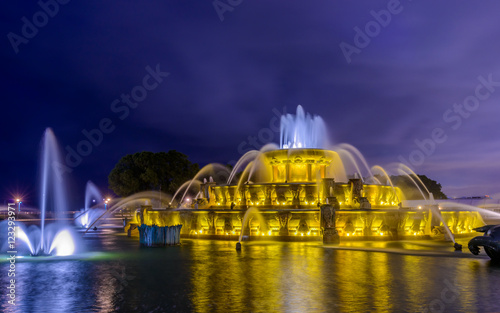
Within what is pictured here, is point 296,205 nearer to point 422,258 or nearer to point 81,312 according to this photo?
point 422,258

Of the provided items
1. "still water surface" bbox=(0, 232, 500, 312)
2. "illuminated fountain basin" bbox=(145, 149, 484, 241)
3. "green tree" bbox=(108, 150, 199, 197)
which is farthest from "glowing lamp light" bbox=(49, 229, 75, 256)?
"green tree" bbox=(108, 150, 199, 197)

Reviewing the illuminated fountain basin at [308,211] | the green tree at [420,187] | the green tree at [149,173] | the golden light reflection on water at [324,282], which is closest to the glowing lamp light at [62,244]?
the golden light reflection on water at [324,282]

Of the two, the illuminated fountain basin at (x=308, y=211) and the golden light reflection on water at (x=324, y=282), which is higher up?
the illuminated fountain basin at (x=308, y=211)

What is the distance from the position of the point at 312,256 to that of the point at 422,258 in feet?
13.5

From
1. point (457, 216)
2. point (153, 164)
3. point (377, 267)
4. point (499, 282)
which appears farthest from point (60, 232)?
point (153, 164)

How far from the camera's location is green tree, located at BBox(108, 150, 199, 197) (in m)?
63.1

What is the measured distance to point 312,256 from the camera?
16891 millimetres

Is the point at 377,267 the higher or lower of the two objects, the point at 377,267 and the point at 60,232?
the lower

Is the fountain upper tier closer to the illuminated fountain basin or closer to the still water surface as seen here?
the illuminated fountain basin

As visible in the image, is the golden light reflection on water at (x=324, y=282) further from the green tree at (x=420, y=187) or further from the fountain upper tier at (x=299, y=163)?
the green tree at (x=420, y=187)

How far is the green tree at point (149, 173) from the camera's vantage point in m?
63.1

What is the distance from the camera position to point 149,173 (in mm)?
62469

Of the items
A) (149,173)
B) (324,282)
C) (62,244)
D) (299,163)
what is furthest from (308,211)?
(149,173)

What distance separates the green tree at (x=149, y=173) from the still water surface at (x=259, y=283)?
153 ft
